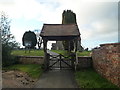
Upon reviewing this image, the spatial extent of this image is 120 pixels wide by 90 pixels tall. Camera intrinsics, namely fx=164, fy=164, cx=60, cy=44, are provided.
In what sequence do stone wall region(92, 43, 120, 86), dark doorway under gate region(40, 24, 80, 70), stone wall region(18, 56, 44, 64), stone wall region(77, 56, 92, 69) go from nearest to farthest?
stone wall region(92, 43, 120, 86)
dark doorway under gate region(40, 24, 80, 70)
stone wall region(77, 56, 92, 69)
stone wall region(18, 56, 44, 64)

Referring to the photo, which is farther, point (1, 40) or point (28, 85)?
point (1, 40)

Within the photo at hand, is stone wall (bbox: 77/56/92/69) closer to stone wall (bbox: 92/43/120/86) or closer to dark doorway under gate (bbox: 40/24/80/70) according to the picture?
dark doorway under gate (bbox: 40/24/80/70)

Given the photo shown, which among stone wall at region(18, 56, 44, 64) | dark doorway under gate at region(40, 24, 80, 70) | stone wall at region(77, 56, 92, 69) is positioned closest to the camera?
dark doorway under gate at region(40, 24, 80, 70)

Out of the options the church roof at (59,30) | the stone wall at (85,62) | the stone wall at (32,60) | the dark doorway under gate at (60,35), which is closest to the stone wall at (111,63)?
the dark doorway under gate at (60,35)

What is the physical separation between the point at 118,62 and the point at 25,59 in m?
13.4

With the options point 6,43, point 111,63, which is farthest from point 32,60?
point 111,63

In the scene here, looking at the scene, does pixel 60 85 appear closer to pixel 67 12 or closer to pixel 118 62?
pixel 118 62

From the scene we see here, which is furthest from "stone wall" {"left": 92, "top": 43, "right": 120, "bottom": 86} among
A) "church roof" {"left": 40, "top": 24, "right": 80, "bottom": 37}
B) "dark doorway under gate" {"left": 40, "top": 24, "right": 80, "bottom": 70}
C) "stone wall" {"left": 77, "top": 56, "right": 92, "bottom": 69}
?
"stone wall" {"left": 77, "top": 56, "right": 92, "bottom": 69}

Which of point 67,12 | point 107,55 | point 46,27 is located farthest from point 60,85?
point 67,12

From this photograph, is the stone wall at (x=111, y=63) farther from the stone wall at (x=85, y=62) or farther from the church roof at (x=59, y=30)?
the stone wall at (x=85, y=62)

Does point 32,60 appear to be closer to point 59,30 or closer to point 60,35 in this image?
point 59,30

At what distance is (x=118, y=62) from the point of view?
30.6ft

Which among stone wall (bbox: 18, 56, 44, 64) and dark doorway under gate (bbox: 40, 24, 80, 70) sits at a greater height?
dark doorway under gate (bbox: 40, 24, 80, 70)

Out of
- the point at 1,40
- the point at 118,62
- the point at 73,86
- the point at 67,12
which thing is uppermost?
the point at 67,12
